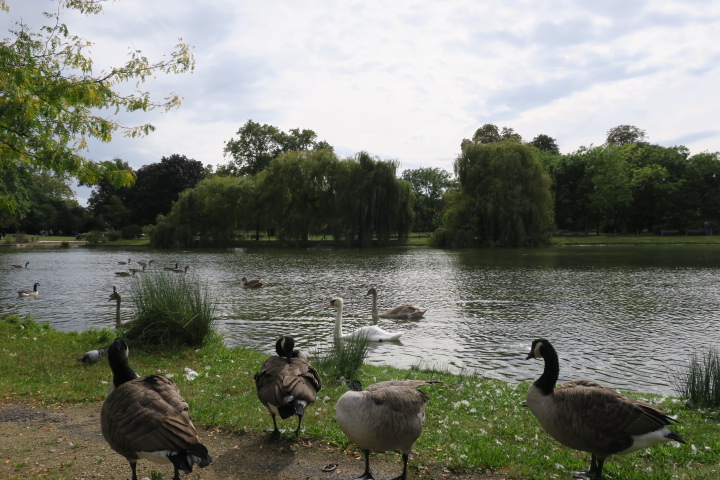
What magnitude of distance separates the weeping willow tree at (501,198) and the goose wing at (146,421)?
2005 inches

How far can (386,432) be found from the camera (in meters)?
5.18

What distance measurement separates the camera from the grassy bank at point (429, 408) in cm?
584

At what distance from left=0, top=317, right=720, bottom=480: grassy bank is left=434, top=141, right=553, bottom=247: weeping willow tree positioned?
42816 mm

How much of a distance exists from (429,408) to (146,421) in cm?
458

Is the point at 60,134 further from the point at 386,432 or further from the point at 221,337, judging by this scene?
the point at 386,432

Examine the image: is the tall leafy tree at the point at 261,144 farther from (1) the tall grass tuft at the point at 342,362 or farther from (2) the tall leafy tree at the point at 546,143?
(1) the tall grass tuft at the point at 342,362

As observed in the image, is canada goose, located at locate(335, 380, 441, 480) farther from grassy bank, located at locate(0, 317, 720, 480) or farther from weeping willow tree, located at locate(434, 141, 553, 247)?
weeping willow tree, located at locate(434, 141, 553, 247)

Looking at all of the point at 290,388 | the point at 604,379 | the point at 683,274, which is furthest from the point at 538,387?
the point at 683,274

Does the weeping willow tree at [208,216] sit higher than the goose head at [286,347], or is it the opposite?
the weeping willow tree at [208,216]

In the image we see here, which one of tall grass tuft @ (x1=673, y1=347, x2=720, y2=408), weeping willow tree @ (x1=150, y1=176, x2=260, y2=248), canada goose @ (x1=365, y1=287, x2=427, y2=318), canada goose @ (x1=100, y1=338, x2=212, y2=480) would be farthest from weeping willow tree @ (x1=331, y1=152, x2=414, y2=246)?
canada goose @ (x1=100, y1=338, x2=212, y2=480)

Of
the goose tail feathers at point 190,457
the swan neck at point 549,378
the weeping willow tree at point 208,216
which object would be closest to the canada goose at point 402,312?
the swan neck at point 549,378

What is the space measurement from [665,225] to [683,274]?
58.4m

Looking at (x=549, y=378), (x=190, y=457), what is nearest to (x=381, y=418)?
(x=190, y=457)

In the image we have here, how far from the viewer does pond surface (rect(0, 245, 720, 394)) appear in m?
13.2
